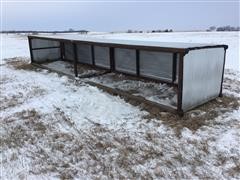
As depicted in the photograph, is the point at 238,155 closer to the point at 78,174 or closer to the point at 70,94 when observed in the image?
the point at 78,174

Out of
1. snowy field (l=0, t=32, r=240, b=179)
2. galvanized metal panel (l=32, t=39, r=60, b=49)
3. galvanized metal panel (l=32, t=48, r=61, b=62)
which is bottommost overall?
snowy field (l=0, t=32, r=240, b=179)

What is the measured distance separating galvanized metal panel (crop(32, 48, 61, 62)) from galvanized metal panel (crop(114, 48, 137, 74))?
13.2ft

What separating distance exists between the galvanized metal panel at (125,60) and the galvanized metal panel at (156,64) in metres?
0.34

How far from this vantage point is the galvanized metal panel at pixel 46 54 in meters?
10.6

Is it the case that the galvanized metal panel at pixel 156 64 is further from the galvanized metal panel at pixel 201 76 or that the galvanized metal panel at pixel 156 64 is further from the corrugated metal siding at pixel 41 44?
the corrugated metal siding at pixel 41 44

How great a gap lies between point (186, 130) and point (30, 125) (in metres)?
2.80

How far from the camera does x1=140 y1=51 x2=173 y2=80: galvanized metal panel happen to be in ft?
21.1

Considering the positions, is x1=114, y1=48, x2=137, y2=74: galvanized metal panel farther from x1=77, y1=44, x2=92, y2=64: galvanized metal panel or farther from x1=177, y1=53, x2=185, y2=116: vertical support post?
x1=177, y1=53, x2=185, y2=116: vertical support post

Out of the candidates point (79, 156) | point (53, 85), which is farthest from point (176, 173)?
point (53, 85)

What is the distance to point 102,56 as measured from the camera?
8461 mm

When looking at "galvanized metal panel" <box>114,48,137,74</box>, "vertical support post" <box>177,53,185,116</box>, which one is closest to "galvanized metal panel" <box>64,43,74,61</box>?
"galvanized metal panel" <box>114,48,137,74</box>

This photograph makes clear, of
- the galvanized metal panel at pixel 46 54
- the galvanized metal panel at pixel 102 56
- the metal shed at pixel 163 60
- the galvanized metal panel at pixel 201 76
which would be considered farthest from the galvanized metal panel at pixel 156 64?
the galvanized metal panel at pixel 46 54

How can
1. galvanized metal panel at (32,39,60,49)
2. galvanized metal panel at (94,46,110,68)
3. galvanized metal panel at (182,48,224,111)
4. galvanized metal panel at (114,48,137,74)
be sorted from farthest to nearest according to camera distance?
galvanized metal panel at (32,39,60,49)
galvanized metal panel at (94,46,110,68)
galvanized metal panel at (114,48,137,74)
galvanized metal panel at (182,48,224,111)

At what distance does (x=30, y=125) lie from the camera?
4.44 m
